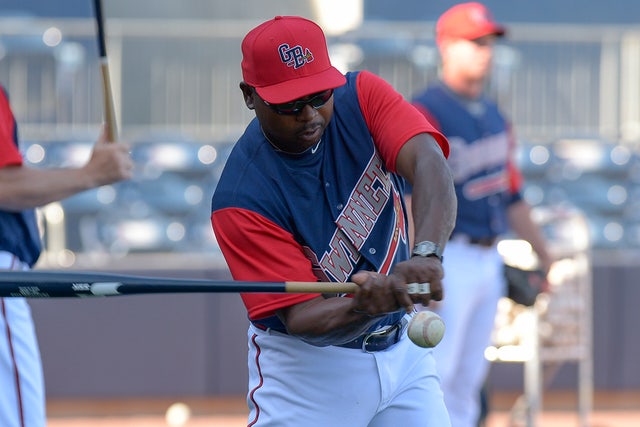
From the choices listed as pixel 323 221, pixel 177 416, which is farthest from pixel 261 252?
pixel 177 416

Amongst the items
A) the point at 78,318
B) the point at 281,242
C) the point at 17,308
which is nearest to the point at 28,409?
the point at 17,308

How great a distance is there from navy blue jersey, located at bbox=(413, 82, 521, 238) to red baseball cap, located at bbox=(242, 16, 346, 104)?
8.20 ft

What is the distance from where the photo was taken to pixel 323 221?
317cm

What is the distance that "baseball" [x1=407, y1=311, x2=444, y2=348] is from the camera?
109 inches

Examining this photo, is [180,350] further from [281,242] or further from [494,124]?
[281,242]

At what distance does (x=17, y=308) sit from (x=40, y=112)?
575cm

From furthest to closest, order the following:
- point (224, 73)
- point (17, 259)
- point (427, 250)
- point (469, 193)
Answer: point (224, 73) → point (469, 193) → point (17, 259) → point (427, 250)

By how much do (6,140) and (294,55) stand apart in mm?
1355

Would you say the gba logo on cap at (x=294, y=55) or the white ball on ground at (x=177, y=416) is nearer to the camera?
the gba logo on cap at (x=294, y=55)

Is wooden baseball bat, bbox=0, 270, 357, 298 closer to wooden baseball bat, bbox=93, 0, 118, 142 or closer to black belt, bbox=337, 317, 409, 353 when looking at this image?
black belt, bbox=337, 317, 409, 353

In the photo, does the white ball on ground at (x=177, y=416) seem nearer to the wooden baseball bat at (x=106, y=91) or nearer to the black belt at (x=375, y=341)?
the wooden baseball bat at (x=106, y=91)

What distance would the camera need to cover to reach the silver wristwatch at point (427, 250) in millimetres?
2861

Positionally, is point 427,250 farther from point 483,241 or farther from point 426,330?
point 483,241

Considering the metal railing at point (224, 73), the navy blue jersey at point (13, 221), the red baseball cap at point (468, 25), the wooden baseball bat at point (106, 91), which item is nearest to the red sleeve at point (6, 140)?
the navy blue jersey at point (13, 221)
